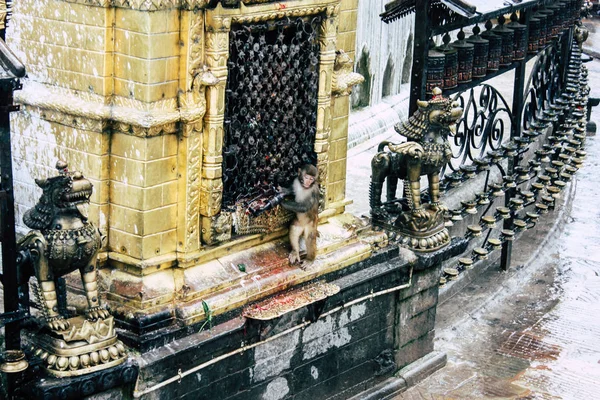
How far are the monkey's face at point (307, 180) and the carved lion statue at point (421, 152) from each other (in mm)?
1406

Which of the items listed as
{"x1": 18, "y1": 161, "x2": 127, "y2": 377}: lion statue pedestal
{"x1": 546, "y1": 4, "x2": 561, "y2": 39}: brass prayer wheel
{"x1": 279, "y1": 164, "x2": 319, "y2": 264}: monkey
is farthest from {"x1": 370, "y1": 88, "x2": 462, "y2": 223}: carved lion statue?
{"x1": 546, "y1": 4, "x2": 561, "y2": 39}: brass prayer wheel

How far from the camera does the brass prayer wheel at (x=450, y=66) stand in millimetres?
11211

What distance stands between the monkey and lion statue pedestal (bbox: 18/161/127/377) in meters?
2.11

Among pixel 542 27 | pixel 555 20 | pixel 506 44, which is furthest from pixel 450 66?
pixel 555 20

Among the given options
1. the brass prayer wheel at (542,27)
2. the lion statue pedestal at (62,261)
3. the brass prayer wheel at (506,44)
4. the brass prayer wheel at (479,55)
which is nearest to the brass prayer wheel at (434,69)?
the brass prayer wheel at (479,55)

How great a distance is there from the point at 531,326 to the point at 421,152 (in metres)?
2.70

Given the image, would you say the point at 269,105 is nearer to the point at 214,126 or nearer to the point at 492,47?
the point at 214,126

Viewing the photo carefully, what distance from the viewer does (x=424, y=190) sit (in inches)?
456

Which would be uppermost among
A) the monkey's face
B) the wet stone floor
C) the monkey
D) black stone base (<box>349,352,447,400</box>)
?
the monkey's face

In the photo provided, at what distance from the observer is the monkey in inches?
356

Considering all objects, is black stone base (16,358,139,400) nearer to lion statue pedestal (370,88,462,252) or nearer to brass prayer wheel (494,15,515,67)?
lion statue pedestal (370,88,462,252)

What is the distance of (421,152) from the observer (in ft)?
33.2

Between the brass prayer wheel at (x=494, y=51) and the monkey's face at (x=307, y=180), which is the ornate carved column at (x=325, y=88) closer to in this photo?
the monkey's face at (x=307, y=180)

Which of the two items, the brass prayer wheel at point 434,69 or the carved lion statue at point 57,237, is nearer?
the carved lion statue at point 57,237
